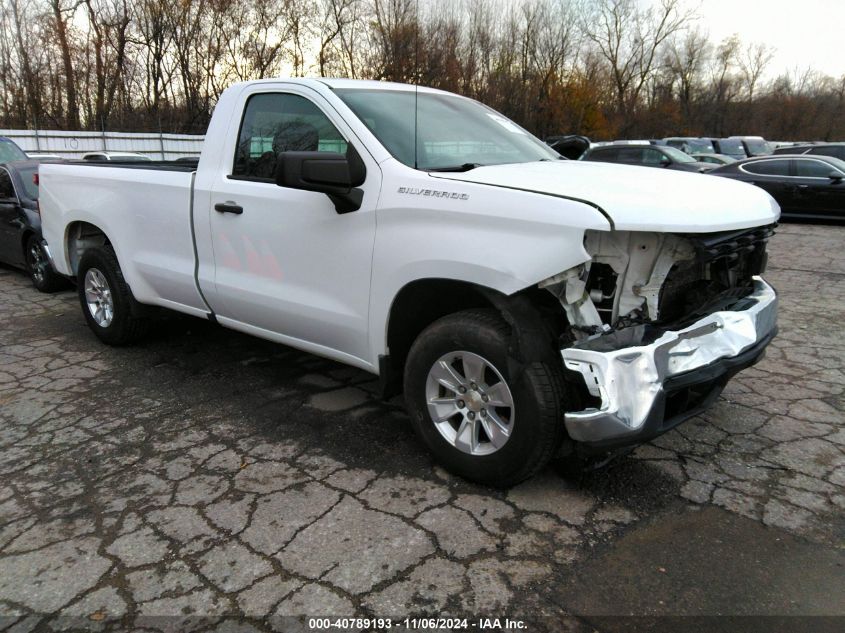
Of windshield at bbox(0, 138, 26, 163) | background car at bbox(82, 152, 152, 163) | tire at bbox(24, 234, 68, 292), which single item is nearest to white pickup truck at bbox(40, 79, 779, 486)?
background car at bbox(82, 152, 152, 163)

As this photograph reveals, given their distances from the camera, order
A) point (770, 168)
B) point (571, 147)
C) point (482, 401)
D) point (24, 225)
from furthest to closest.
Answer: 1. point (770, 168)
2. point (24, 225)
3. point (571, 147)
4. point (482, 401)

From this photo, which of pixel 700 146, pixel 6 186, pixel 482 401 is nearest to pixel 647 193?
pixel 482 401

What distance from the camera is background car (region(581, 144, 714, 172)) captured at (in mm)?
16797

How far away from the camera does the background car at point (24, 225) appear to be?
7.55m

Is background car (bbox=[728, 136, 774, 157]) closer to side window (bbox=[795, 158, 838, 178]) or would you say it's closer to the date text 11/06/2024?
side window (bbox=[795, 158, 838, 178])

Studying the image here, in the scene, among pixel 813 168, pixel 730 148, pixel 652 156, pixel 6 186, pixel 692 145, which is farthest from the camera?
pixel 730 148

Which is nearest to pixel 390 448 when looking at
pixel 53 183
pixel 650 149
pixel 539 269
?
pixel 539 269

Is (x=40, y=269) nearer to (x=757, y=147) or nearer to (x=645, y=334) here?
(x=645, y=334)

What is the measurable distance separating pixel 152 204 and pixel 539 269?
3.07 meters

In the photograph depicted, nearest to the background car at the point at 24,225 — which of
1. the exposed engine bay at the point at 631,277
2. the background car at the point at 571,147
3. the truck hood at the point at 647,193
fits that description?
the background car at the point at 571,147

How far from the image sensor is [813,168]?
13.5m

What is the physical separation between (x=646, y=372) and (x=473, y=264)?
850mm

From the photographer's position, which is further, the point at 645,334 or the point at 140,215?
the point at 140,215

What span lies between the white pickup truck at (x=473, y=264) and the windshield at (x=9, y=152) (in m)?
8.46
